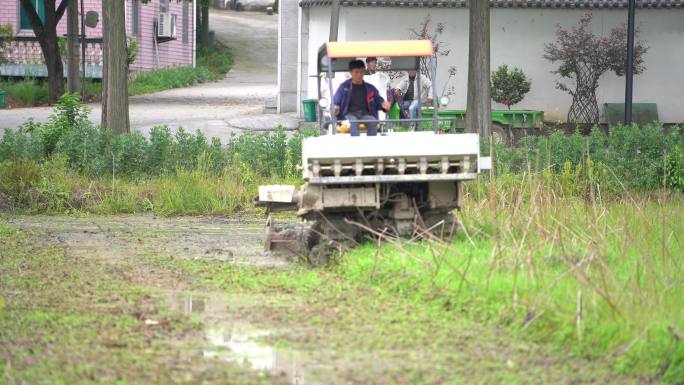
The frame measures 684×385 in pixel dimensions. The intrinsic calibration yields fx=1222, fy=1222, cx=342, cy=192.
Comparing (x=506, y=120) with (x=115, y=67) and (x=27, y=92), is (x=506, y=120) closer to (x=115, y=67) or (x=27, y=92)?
(x=115, y=67)

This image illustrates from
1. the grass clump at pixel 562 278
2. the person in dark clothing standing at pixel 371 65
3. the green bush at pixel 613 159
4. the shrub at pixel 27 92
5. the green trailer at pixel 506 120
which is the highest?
the person in dark clothing standing at pixel 371 65

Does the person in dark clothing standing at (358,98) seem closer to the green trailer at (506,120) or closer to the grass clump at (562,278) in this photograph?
the grass clump at (562,278)

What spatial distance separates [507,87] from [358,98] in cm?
1587

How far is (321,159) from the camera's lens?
41.4 ft

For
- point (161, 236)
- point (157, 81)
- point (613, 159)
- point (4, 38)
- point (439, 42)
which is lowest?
point (161, 236)

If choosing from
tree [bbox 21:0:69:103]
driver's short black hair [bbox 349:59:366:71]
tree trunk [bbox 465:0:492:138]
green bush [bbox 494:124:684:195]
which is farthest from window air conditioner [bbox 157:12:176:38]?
driver's short black hair [bbox 349:59:366:71]

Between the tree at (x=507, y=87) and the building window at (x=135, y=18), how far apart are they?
63.4ft

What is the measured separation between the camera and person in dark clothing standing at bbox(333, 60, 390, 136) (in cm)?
1422

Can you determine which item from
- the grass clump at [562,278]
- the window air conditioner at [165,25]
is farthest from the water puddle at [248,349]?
the window air conditioner at [165,25]

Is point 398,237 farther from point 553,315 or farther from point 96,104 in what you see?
point 96,104

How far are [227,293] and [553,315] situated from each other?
350cm

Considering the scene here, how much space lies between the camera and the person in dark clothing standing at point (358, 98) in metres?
14.2

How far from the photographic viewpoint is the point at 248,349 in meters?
9.05

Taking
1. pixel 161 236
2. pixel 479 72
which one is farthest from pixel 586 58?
pixel 161 236
